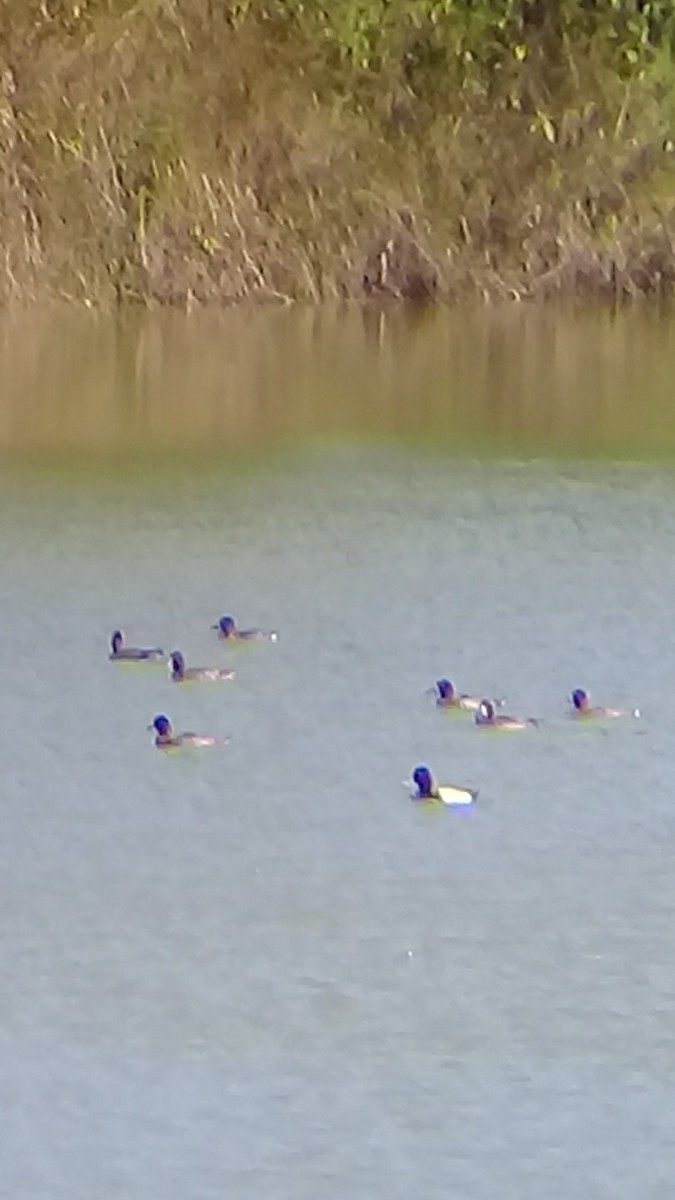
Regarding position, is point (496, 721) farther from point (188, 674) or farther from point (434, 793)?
point (188, 674)

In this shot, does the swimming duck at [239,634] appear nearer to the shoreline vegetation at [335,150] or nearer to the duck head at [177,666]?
the duck head at [177,666]

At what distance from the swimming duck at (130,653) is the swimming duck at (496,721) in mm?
1283

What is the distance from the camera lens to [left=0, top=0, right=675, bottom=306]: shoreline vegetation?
17.4 metres

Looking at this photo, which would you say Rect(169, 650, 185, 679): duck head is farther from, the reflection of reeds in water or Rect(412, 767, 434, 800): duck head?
the reflection of reeds in water

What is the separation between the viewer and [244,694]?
8.45 metres

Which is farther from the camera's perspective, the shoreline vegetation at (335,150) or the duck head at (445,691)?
the shoreline vegetation at (335,150)

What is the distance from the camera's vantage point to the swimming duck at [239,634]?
29.7 feet

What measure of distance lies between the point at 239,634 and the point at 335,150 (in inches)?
355

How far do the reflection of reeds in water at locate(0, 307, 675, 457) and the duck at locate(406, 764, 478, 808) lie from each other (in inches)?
208

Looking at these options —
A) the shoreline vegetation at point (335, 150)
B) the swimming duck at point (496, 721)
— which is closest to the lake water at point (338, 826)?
the swimming duck at point (496, 721)

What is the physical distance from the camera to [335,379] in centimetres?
1508

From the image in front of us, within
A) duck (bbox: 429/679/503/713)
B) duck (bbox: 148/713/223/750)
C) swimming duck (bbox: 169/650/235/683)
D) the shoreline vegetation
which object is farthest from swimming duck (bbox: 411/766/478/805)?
the shoreline vegetation

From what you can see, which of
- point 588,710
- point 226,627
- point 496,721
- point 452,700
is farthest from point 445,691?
point 226,627

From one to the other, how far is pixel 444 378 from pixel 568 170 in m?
3.17
